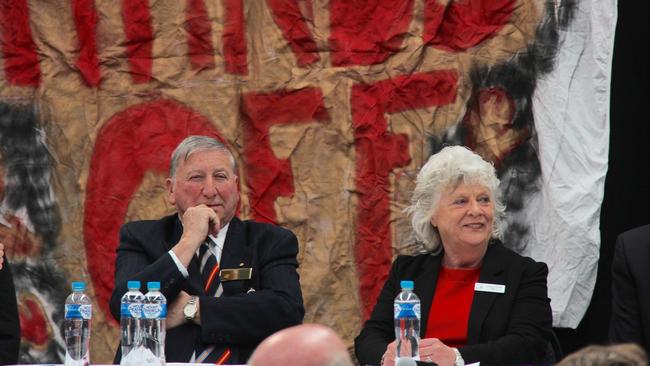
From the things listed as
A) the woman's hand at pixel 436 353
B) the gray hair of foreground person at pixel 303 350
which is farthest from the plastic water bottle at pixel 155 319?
the gray hair of foreground person at pixel 303 350

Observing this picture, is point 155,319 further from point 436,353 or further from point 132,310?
point 436,353

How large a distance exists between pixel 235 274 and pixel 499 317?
870mm

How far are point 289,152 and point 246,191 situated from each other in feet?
0.77

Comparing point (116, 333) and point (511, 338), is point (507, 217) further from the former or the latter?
point (116, 333)

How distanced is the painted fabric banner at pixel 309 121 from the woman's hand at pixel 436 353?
101cm

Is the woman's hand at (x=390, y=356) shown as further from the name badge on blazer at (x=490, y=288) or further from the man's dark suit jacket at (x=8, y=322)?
the man's dark suit jacket at (x=8, y=322)

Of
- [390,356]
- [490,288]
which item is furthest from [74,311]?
[490,288]

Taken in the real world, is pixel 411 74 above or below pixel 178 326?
above

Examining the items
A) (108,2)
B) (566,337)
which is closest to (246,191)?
(108,2)

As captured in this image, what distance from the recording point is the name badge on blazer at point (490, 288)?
11.4 feet

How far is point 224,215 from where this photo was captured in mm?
3629

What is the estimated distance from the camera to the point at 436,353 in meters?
3.14

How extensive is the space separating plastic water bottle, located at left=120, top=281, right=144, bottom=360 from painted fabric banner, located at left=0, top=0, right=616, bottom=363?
3.30 ft

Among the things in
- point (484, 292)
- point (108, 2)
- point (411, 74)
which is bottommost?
Answer: point (484, 292)
